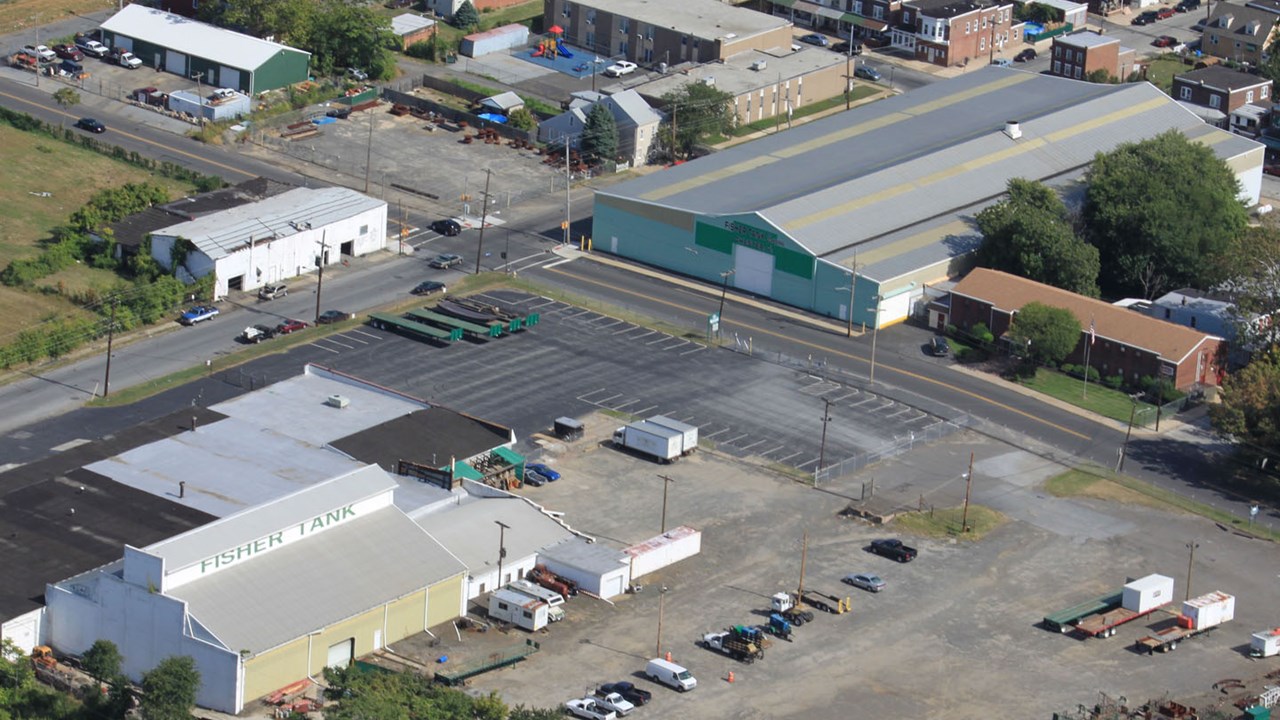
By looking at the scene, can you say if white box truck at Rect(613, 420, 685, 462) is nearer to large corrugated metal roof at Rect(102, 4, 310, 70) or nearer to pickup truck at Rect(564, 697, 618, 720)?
pickup truck at Rect(564, 697, 618, 720)

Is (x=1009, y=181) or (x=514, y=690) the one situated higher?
(x=1009, y=181)

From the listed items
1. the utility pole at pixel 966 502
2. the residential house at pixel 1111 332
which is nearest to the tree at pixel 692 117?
the residential house at pixel 1111 332

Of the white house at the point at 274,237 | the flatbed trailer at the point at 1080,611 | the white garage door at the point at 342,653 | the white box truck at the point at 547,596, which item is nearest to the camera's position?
the white garage door at the point at 342,653

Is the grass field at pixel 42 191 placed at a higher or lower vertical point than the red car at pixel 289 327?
higher

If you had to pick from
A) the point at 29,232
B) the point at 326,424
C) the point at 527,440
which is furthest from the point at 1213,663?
the point at 29,232

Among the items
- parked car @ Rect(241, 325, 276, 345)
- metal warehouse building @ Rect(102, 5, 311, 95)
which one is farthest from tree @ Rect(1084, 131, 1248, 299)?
metal warehouse building @ Rect(102, 5, 311, 95)

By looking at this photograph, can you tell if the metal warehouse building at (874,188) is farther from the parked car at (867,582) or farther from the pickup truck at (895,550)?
the parked car at (867,582)

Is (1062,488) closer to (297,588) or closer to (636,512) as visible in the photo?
(636,512)
